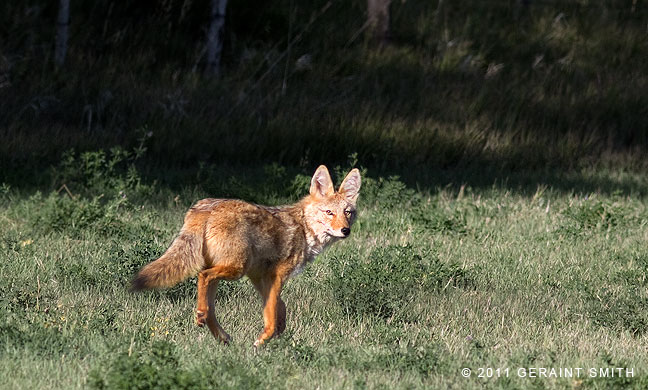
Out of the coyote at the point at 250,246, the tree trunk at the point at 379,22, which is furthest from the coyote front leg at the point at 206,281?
the tree trunk at the point at 379,22

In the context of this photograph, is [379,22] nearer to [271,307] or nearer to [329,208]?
[329,208]

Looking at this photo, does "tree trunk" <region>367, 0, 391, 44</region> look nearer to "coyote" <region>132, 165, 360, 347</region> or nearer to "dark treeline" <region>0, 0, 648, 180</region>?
"dark treeline" <region>0, 0, 648, 180</region>

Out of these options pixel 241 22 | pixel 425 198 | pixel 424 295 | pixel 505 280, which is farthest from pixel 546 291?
pixel 241 22

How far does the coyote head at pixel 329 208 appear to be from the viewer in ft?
21.7

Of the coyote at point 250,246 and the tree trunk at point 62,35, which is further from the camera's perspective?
the tree trunk at point 62,35

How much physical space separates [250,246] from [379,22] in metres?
12.4

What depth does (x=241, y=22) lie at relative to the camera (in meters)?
17.6

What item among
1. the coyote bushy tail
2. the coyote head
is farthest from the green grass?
the coyote head

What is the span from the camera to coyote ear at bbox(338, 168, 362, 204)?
23.2 ft

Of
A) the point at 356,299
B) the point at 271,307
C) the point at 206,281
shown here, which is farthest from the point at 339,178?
the point at 206,281

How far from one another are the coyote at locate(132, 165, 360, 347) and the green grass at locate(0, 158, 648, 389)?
0.90 feet

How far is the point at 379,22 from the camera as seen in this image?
1795 centimetres

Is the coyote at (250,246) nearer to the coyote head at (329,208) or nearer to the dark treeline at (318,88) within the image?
the coyote head at (329,208)

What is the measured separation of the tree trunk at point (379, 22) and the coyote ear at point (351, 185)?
11.0m
